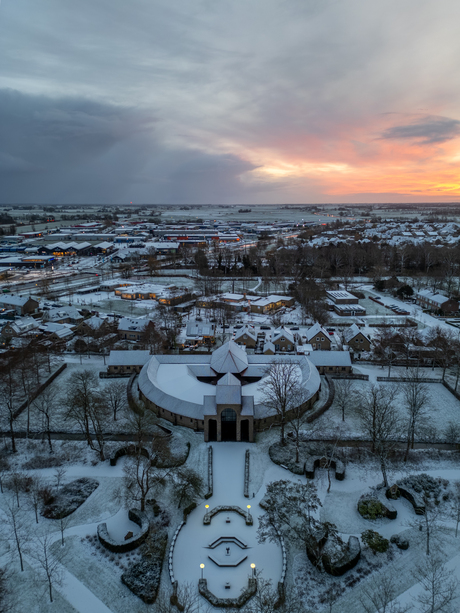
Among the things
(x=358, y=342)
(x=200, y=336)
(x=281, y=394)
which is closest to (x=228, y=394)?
(x=281, y=394)

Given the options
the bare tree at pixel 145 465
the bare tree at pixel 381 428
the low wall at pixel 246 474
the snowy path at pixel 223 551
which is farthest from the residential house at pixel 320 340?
the snowy path at pixel 223 551

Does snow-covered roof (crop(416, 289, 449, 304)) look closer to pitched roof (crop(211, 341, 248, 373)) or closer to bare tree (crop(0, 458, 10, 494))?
pitched roof (crop(211, 341, 248, 373))

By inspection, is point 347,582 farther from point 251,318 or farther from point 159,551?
point 251,318

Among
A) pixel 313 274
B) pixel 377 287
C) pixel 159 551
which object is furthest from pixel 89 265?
pixel 159 551

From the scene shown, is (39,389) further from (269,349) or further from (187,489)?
(269,349)

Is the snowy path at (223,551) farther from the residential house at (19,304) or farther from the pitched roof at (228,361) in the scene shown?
the residential house at (19,304)

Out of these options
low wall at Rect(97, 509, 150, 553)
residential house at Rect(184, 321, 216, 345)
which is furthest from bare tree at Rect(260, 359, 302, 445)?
residential house at Rect(184, 321, 216, 345)
